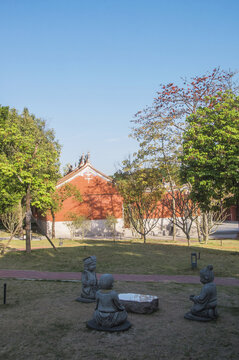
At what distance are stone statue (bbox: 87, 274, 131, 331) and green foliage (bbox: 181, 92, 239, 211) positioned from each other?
8.23 m

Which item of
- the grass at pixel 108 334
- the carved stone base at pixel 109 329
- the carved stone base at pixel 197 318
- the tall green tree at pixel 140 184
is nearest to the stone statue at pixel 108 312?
the carved stone base at pixel 109 329

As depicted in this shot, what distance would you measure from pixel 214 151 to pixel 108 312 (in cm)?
974

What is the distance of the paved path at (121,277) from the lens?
11930mm

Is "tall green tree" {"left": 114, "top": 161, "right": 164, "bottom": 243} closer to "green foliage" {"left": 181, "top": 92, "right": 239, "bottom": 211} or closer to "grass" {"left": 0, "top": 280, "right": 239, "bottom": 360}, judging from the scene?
"green foliage" {"left": 181, "top": 92, "right": 239, "bottom": 211}

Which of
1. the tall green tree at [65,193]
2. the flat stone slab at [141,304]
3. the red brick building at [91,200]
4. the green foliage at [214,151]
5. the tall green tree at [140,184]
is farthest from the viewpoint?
the red brick building at [91,200]

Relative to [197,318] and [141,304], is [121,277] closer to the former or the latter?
[141,304]

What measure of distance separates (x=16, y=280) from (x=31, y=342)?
20.4ft

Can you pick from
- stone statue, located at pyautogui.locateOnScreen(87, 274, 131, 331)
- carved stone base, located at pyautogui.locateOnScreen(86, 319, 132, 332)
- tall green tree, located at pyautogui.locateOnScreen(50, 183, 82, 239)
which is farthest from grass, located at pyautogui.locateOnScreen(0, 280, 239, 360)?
tall green tree, located at pyautogui.locateOnScreen(50, 183, 82, 239)

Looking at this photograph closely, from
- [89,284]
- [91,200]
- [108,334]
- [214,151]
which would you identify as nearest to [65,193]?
[91,200]

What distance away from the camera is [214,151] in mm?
14227

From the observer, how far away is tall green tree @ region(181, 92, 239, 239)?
44.4 feet

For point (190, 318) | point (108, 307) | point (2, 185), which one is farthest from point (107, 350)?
point (2, 185)

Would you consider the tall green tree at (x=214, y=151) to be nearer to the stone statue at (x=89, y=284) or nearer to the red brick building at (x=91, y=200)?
the stone statue at (x=89, y=284)

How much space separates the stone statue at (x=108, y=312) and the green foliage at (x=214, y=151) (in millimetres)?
8228
